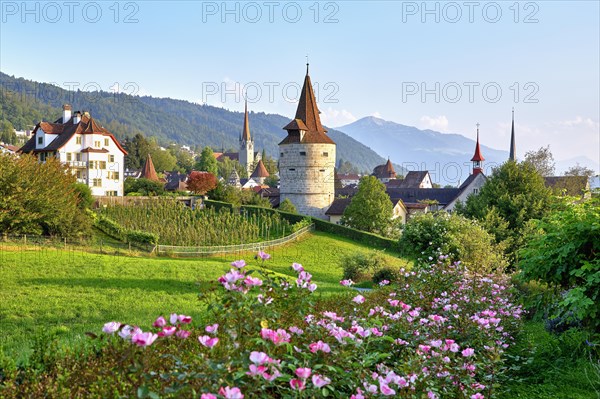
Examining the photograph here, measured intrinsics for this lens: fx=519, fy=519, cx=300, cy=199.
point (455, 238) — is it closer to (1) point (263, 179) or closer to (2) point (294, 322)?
(2) point (294, 322)

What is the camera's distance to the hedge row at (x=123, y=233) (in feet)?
89.5

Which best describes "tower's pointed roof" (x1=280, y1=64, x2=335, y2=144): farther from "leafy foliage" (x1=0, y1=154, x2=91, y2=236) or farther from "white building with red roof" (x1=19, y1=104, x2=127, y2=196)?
"leafy foliage" (x1=0, y1=154, x2=91, y2=236)

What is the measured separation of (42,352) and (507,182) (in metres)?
28.1

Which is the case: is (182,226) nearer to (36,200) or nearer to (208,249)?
(208,249)

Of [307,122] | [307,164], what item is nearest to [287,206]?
[307,164]

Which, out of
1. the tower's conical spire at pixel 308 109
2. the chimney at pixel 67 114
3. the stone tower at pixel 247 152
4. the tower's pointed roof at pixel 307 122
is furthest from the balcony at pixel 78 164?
the stone tower at pixel 247 152

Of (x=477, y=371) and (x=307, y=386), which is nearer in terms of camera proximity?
(x=307, y=386)

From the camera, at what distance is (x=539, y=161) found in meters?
62.8

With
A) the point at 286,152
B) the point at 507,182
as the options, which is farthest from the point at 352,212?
the point at 507,182

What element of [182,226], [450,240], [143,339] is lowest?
[182,226]

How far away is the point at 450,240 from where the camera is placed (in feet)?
59.6

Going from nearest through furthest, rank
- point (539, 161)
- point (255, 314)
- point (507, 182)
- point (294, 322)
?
1. point (255, 314)
2. point (294, 322)
3. point (507, 182)
4. point (539, 161)

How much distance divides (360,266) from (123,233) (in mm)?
13897

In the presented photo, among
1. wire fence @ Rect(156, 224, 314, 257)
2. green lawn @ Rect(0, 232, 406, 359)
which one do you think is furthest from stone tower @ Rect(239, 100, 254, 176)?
green lawn @ Rect(0, 232, 406, 359)
